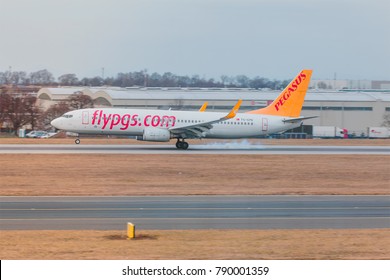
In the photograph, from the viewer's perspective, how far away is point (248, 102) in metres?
91.5

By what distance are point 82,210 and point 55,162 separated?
1728 centimetres

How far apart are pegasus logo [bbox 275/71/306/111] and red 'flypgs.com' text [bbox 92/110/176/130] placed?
977 cm

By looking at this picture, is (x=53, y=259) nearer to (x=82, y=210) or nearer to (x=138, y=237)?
(x=138, y=237)

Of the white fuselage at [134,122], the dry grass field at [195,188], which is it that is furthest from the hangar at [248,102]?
the dry grass field at [195,188]

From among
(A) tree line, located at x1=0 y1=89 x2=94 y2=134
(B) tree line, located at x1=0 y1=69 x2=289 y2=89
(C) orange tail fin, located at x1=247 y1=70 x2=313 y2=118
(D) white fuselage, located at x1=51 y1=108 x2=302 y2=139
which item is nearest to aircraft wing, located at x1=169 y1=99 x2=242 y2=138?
(D) white fuselage, located at x1=51 y1=108 x2=302 y2=139

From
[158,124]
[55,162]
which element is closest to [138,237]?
[55,162]

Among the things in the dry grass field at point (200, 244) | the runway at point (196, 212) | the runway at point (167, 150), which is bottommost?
the runway at point (167, 150)

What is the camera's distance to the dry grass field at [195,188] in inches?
634

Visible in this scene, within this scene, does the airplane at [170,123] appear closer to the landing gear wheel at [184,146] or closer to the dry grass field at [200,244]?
the landing gear wheel at [184,146]

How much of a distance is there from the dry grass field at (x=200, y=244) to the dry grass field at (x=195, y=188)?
22 mm

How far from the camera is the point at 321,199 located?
2725cm

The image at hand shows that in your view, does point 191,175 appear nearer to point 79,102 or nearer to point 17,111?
point 17,111

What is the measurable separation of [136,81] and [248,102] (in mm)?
44309

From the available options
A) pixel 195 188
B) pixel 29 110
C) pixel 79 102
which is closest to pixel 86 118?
pixel 195 188
